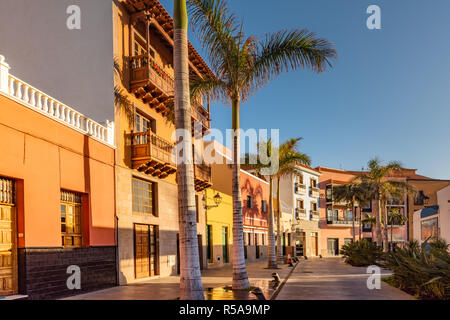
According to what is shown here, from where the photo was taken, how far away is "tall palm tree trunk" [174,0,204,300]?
372 inches

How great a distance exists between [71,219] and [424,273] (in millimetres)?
10502

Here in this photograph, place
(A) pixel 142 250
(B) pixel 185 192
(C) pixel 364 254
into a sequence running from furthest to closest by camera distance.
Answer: (C) pixel 364 254
(A) pixel 142 250
(B) pixel 185 192

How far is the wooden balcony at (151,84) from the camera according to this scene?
17641 millimetres

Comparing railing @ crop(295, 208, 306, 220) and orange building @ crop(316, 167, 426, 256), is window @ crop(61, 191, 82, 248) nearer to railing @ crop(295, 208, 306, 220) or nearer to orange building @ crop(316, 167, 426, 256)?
railing @ crop(295, 208, 306, 220)

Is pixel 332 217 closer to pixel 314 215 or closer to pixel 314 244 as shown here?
pixel 314 215

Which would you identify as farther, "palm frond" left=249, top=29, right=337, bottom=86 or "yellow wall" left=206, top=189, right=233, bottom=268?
"yellow wall" left=206, top=189, right=233, bottom=268

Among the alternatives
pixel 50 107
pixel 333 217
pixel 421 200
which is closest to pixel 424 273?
pixel 50 107

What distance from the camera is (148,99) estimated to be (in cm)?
1911

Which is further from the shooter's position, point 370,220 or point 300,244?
point 370,220

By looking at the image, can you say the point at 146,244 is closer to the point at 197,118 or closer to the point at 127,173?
the point at 127,173

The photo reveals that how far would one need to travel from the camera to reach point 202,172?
2431cm

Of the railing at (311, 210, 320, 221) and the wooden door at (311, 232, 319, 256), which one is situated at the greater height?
the railing at (311, 210, 320, 221)

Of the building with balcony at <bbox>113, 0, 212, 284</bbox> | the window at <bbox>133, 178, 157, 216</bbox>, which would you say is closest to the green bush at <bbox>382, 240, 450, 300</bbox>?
the building with balcony at <bbox>113, 0, 212, 284</bbox>
